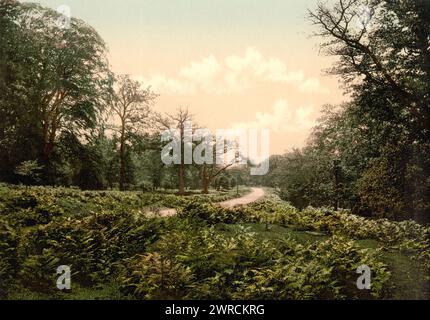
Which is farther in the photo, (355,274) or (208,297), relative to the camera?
(355,274)

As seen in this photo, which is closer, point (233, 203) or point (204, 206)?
point (204, 206)

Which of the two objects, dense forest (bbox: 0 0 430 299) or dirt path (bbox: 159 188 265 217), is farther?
dirt path (bbox: 159 188 265 217)

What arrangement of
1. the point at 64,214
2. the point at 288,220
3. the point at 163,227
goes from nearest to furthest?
the point at 163,227 → the point at 64,214 → the point at 288,220

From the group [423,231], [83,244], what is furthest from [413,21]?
[83,244]

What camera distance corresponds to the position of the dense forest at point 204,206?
27.9ft

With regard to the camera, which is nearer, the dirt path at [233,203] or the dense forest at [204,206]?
the dense forest at [204,206]

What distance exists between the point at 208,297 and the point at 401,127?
1260 centimetres

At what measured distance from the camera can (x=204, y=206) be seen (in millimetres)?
15977

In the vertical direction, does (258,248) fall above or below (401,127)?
below

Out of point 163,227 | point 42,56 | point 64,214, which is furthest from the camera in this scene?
point 42,56

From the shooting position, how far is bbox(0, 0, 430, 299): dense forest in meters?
8.51

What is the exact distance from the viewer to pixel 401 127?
16141 mm
